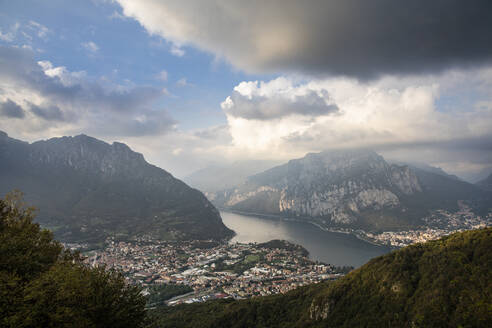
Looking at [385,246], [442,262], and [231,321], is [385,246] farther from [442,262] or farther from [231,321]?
[231,321]

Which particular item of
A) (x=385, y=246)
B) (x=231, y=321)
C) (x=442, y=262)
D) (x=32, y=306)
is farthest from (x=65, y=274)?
(x=385, y=246)

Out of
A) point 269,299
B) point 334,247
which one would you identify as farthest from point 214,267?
point 334,247

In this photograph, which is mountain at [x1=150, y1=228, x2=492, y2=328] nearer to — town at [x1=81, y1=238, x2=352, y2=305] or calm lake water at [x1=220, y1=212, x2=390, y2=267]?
town at [x1=81, y1=238, x2=352, y2=305]

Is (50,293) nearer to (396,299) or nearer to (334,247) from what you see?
(396,299)

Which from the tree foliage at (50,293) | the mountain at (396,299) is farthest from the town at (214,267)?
the tree foliage at (50,293)

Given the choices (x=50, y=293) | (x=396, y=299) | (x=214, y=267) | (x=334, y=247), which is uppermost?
(x=50, y=293)
